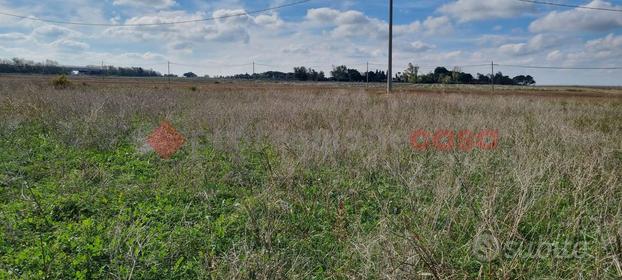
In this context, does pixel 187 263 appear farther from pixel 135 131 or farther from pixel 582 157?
pixel 135 131

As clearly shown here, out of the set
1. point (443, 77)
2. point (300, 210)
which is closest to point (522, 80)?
point (443, 77)

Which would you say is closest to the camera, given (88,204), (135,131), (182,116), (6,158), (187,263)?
(187,263)

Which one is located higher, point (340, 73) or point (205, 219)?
point (340, 73)

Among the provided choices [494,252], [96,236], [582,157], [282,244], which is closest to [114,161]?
[96,236]

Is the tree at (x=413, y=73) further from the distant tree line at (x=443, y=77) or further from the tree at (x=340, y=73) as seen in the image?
the tree at (x=340, y=73)

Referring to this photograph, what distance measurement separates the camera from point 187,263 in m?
2.43

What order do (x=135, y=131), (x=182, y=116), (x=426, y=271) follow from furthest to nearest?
(x=182, y=116), (x=135, y=131), (x=426, y=271)

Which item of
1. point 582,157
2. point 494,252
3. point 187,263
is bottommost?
point 187,263

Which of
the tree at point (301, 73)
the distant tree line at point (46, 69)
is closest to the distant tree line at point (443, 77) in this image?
the tree at point (301, 73)

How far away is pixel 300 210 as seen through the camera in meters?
3.42

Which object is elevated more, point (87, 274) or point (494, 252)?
point (494, 252)

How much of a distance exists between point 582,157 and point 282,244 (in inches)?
174

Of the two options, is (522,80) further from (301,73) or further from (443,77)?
(301,73)

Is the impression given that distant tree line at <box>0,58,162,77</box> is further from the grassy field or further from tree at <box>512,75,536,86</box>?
tree at <box>512,75,536,86</box>
